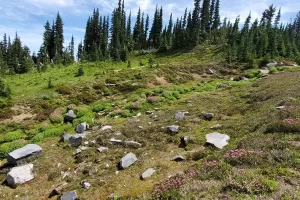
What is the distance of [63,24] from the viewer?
90.4 m

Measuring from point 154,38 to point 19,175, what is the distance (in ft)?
323

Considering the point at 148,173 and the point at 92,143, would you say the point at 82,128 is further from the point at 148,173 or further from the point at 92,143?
the point at 148,173

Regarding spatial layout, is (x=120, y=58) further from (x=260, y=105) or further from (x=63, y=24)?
(x=260, y=105)

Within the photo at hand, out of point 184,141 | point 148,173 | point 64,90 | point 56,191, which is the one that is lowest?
point 56,191

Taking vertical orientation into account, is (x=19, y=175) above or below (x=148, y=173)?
below

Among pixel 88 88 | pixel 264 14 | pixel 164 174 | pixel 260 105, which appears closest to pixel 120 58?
pixel 88 88

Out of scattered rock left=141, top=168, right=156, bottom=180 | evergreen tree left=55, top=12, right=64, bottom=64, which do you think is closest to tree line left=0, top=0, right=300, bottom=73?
evergreen tree left=55, top=12, right=64, bottom=64

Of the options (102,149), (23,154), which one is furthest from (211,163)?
(23,154)

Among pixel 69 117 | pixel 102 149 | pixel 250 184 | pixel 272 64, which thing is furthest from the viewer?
pixel 272 64

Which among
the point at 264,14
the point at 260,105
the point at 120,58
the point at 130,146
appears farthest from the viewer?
the point at 264,14

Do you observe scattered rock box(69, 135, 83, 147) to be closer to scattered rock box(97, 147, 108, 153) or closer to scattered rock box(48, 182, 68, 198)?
scattered rock box(97, 147, 108, 153)

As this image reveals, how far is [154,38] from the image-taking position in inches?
4129

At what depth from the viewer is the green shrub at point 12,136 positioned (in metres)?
18.5

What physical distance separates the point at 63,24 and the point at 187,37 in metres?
48.1
